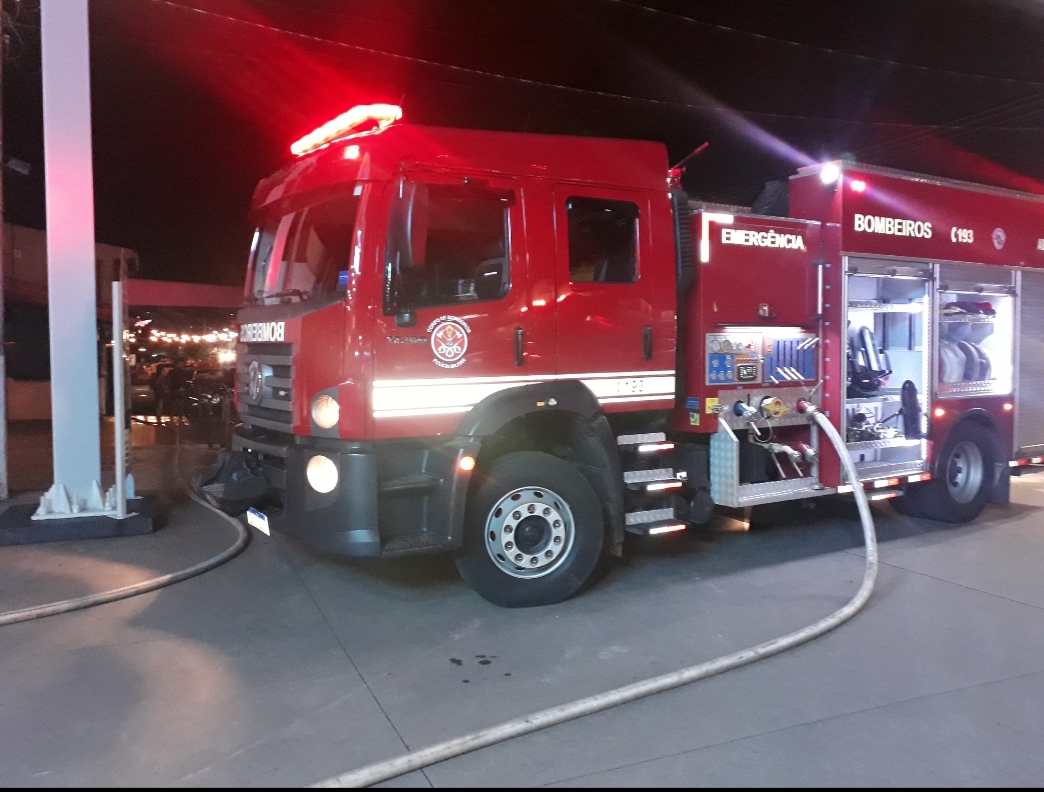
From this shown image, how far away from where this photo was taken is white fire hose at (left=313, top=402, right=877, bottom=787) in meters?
3.11

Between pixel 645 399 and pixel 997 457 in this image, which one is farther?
pixel 997 457

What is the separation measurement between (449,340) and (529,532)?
1.39 metres

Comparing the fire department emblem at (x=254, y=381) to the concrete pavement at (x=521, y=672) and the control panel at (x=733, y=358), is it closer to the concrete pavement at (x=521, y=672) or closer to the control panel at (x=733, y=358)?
the concrete pavement at (x=521, y=672)

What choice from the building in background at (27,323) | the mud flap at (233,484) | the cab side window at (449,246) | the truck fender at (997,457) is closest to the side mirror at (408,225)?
the cab side window at (449,246)

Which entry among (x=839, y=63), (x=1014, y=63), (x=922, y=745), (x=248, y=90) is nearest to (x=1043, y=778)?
(x=922, y=745)

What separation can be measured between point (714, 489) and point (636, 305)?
1587mm

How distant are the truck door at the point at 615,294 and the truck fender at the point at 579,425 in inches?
6.6

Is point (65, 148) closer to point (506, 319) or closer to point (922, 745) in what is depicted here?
point (506, 319)

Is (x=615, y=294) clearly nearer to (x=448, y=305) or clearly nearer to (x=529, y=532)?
(x=448, y=305)

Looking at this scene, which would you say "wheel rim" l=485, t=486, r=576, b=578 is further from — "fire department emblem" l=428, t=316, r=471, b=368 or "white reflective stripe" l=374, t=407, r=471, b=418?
"fire department emblem" l=428, t=316, r=471, b=368

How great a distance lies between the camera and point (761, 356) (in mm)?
6242

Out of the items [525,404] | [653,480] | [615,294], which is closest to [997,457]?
[653,480]

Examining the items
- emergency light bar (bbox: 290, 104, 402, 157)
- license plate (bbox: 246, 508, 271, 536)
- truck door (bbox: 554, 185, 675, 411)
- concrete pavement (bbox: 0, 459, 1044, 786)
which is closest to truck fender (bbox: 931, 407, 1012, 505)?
concrete pavement (bbox: 0, 459, 1044, 786)

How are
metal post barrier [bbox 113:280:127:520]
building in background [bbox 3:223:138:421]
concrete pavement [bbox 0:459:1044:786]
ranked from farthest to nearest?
building in background [bbox 3:223:138:421]
metal post barrier [bbox 113:280:127:520]
concrete pavement [bbox 0:459:1044:786]
